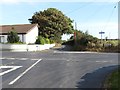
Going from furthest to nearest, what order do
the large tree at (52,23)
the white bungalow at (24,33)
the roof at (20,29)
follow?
the large tree at (52,23), the roof at (20,29), the white bungalow at (24,33)

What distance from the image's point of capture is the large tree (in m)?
78.8

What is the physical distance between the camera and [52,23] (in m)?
79.9

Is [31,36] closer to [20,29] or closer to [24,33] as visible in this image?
[20,29]

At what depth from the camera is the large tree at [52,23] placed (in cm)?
7875

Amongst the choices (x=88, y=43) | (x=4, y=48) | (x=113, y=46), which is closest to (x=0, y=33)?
(x=4, y=48)

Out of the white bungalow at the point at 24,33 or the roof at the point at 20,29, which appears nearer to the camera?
the white bungalow at the point at 24,33

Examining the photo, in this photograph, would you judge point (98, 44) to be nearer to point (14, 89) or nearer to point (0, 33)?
point (0, 33)

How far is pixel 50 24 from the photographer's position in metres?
79.2

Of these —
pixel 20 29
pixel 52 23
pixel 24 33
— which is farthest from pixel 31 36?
pixel 52 23

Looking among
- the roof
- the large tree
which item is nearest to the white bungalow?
the roof

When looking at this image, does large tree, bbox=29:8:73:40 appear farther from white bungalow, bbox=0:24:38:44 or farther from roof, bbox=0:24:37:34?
roof, bbox=0:24:37:34

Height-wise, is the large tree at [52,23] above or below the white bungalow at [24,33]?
above

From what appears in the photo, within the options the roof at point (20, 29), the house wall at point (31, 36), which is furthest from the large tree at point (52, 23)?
the roof at point (20, 29)

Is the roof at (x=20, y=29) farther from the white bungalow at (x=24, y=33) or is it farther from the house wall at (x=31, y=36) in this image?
the house wall at (x=31, y=36)
